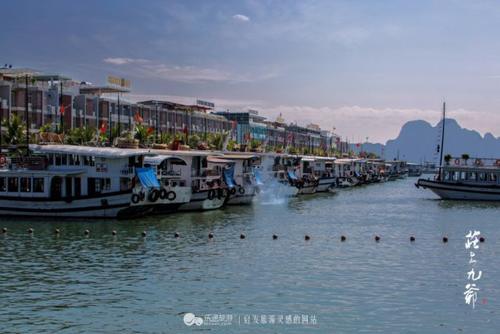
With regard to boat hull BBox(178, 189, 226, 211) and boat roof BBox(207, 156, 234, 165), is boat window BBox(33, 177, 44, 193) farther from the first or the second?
boat roof BBox(207, 156, 234, 165)

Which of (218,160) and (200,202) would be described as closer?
(200,202)

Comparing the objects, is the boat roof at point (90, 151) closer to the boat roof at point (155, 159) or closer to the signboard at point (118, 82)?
the boat roof at point (155, 159)

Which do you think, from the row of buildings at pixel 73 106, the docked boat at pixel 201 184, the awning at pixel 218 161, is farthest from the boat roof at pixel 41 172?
the row of buildings at pixel 73 106

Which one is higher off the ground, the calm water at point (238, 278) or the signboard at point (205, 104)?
the signboard at point (205, 104)

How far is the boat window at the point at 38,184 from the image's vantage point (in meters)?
50.7

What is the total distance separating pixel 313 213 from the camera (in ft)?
207

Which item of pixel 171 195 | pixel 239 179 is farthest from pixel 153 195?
pixel 239 179

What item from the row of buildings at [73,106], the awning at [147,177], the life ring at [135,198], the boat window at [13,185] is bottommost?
the life ring at [135,198]

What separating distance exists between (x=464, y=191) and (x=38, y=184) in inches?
2157

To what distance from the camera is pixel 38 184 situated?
50.8 meters

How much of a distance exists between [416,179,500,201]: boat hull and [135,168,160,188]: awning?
4603 centimetres

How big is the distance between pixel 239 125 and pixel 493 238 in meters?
148

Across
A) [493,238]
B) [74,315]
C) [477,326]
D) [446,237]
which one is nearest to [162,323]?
[74,315]

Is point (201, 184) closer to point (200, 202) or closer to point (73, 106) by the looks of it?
point (200, 202)
